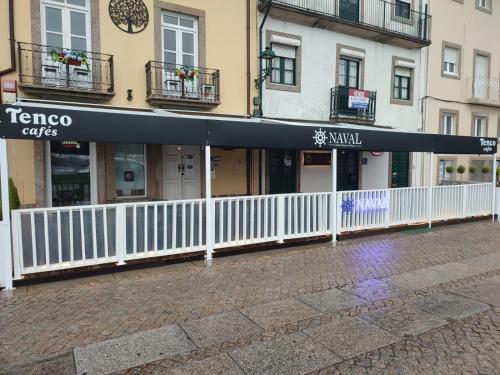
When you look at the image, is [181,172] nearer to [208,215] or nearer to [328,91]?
[208,215]

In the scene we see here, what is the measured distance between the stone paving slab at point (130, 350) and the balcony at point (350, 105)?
1042cm

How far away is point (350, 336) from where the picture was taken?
406 centimetres

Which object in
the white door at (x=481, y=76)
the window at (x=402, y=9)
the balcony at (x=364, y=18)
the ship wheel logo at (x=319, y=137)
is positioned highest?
the window at (x=402, y=9)

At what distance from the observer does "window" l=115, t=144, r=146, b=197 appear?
10258mm

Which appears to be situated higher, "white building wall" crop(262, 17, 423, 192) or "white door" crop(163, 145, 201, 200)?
"white building wall" crop(262, 17, 423, 192)

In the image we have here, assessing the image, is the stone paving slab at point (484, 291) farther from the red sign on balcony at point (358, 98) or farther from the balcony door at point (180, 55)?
the red sign on balcony at point (358, 98)

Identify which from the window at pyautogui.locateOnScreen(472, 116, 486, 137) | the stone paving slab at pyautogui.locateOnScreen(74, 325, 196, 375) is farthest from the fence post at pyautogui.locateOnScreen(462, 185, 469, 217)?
the stone paving slab at pyautogui.locateOnScreen(74, 325, 196, 375)

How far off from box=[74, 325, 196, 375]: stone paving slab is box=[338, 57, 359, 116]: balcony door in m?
10.6

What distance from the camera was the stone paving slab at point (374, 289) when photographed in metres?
5.26

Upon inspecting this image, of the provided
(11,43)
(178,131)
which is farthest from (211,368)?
(11,43)

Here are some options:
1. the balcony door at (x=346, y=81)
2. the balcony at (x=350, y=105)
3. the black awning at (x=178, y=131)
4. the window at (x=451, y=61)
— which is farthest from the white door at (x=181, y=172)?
the window at (x=451, y=61)

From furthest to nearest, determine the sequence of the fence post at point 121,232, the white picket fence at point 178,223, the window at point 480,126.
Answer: the window at point 480,126, the fence post at point 121,232, the white picket fence at point 178,223

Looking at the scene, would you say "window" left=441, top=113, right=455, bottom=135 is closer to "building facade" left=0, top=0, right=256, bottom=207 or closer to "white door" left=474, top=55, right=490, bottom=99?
"white door" left=474, top=55, right=490, bottom=99

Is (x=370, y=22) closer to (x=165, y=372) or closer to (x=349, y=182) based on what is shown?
(x=349, y=182)
